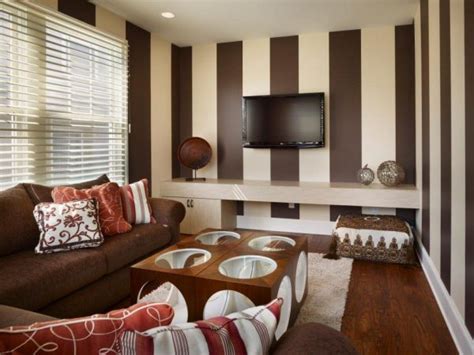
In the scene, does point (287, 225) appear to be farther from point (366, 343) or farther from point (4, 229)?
point (4, 229)

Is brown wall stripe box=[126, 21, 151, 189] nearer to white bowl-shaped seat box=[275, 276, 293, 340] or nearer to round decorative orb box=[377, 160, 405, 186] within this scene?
white bowl-shaped seat box=[275, 276, 293, 340]

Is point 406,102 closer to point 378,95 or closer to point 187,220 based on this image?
point 378,95

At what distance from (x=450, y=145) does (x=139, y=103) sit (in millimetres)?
3184

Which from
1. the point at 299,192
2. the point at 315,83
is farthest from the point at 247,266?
the point at 315,83

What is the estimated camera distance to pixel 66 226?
7.31ft

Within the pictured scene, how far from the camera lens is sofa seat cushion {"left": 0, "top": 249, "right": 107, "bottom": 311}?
1720mm

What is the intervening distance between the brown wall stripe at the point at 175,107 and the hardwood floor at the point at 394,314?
9.06ft

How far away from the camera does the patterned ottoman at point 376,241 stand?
3.24 meters

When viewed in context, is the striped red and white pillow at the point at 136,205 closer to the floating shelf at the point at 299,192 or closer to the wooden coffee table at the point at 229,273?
the wooden coffee table at the point at 229,273

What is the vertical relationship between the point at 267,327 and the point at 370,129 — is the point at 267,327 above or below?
below

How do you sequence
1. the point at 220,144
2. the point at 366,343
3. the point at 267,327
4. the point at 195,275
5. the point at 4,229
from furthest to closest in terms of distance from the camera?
the point at 220,144 → the point at 4,229 → the point at 366,343 → the point at 195,275 → the point at 267,327

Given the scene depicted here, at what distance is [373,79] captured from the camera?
4059mm

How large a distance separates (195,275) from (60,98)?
218 centimetres

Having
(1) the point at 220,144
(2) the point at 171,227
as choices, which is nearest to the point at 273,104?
(1) the point at 220,144
